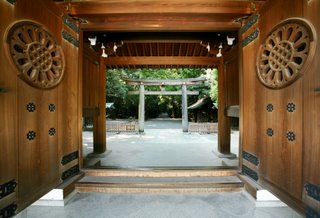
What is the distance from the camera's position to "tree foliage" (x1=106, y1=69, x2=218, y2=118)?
16.5 metres

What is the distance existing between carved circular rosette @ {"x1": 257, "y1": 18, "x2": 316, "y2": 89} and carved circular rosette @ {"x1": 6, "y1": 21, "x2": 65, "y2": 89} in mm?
3465

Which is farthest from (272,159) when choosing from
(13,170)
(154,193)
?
(13,170)

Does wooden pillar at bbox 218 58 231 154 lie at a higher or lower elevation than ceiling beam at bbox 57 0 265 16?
lower

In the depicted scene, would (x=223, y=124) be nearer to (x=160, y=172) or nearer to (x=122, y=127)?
(x=160, y=172)

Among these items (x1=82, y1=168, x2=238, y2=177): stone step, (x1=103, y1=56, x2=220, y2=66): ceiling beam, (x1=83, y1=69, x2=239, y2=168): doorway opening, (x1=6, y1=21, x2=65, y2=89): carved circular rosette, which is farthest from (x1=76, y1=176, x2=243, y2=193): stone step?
(x1=103, y1=56, x2=220, y2=66): ceiling beam

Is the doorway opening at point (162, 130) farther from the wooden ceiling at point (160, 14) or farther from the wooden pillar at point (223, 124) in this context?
the wooden ceiling at point (160, 14)

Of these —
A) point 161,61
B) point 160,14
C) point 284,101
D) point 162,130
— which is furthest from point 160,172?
point 162,130

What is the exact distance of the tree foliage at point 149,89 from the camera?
16.5m

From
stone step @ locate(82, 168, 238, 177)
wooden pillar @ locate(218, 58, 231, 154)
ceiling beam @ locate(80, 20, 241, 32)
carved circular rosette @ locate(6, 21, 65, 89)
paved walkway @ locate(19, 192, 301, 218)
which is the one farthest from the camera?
wooden pillar @ locate(218, 58, 231, 154)

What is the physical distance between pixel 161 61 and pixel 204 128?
23.0ft

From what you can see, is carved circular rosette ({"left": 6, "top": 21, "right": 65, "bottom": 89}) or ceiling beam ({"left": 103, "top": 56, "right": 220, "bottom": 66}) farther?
ceiling beam ({"left": 103, "top": 56, "right": 220, "bottom": 66})

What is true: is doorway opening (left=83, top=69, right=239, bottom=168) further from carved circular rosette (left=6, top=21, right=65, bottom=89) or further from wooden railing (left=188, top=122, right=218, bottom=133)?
carved circular rosette (left=6, top=21, right=65, bottom=89)

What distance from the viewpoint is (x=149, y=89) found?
2030 centimetres

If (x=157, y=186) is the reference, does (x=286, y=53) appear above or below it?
above
